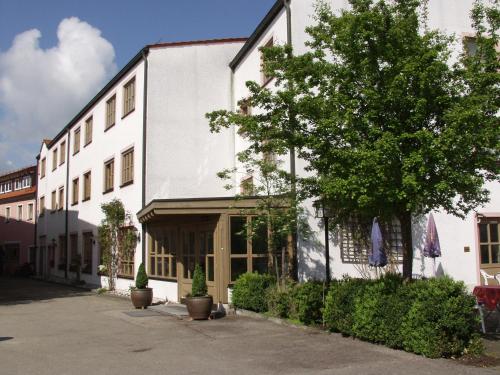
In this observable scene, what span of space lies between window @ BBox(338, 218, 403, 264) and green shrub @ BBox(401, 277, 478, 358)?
5.34 metres

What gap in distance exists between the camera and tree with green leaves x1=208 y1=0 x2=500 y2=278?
8062 millimetres

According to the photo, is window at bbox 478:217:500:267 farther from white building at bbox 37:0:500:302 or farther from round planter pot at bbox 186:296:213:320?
round planter pot at bbox 186:296:213:320

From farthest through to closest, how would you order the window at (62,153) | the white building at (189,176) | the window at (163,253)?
1. the window at (62,153)
2. the window at (163,253)
3. the white building at (189,176)

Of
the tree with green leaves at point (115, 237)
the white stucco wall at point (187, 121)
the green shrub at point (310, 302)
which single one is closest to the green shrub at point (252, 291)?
the green shrub at point (310, 302)

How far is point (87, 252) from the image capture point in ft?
85.0

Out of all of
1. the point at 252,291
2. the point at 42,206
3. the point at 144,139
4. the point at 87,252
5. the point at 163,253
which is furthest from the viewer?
the point at 42,206

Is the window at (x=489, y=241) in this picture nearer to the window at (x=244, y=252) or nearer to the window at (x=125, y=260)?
the window at (x=244, y=252)

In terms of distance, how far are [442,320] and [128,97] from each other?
53.0ft

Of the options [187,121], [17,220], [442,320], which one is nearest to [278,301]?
[442,320]

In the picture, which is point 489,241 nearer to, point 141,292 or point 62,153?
point 141,292

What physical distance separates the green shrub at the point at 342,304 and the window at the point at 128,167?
11515mm

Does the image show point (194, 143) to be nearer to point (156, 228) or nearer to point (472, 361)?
point (156, 228)

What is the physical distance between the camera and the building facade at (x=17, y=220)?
40.0 meters

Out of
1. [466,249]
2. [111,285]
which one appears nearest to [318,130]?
[466,249]
